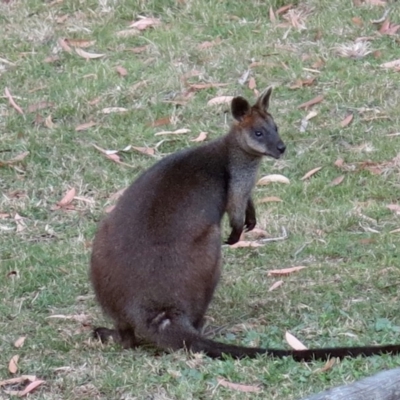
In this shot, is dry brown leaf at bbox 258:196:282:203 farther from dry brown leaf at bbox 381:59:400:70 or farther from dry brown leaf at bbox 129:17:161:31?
dry brown leaf at bbox 129:17:161:31

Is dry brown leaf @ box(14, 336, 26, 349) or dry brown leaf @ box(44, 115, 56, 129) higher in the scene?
dry brown leaf @ box(14, 336, 26, 349)

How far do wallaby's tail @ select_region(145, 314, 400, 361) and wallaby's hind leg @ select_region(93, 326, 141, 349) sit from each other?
0.21m

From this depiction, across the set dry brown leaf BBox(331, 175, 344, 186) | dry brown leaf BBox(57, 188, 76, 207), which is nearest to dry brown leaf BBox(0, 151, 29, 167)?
dry brown leaf BBox(57, 188, 76, 207)

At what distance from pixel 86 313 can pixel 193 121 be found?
267 centimetres

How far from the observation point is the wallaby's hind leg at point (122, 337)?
5.22m

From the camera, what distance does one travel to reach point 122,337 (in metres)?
5.25

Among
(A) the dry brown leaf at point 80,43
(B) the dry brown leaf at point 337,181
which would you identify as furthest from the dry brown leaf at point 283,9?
(B) the dry brown leaf at point 337,181

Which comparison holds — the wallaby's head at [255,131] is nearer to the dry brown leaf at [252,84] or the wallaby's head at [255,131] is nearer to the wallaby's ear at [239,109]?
the wallaby's ear at [239,109]

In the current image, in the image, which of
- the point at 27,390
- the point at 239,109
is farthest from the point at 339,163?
the point at 27,390

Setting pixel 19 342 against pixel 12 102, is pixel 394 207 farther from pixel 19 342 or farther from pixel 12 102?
pixel 12 102

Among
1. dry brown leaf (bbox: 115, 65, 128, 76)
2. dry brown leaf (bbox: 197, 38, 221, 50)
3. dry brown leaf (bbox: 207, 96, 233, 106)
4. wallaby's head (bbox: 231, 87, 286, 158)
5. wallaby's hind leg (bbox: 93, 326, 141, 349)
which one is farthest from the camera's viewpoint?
dry brown leaf (bbox: 197, 38, 221, 50)

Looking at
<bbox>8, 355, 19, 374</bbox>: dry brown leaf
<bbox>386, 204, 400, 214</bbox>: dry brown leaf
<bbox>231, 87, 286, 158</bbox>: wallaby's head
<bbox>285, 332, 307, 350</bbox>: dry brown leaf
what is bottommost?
<bbox>8, 355, 19, 374</bbox>: dry brown leaf

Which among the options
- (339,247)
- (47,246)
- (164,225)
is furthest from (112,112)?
(164,225)

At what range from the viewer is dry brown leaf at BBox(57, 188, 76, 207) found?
7.27 metres
